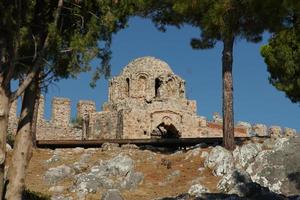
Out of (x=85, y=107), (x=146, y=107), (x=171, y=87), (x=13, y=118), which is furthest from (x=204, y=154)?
(x=85, y=107)

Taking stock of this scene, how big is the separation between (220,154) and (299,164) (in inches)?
115

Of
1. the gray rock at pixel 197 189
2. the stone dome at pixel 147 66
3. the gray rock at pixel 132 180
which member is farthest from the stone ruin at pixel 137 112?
the gray rock at pixel 197 189

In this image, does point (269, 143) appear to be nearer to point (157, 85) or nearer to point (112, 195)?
point (112, 195)

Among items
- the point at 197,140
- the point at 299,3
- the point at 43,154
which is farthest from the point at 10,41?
the point at 197,140

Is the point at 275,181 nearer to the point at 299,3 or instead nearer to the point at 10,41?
the point at 299,3

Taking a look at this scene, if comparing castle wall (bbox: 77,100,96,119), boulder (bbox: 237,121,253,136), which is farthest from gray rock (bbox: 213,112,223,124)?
castle wall (bbox: 77,100,96,119)

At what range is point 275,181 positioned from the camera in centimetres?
2042

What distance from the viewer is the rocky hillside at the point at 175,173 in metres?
19.0

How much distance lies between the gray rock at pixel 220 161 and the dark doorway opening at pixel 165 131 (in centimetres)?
1689

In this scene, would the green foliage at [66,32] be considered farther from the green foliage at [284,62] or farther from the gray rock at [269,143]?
the green foliage at [284,62]

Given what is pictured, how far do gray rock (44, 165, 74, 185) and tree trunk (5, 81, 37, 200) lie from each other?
848 centimetres

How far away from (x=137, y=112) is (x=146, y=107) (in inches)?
44.5

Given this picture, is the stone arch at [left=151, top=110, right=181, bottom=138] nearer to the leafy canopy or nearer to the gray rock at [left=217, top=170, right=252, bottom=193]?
the leafy canopy

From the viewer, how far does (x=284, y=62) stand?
27.9 m
